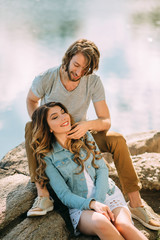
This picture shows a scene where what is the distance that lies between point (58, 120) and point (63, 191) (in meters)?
0.80

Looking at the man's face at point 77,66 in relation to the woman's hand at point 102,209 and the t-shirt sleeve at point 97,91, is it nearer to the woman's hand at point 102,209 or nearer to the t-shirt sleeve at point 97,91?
the t-shirt sleeve at point 97,91

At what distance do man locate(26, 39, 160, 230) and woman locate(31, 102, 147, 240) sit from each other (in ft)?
0.53

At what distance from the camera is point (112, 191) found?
2.89 meters

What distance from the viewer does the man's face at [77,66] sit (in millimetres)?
3164

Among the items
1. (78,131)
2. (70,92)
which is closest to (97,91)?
(70,92)

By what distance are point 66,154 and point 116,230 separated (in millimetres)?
1003

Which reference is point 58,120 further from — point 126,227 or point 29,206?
point 126,227

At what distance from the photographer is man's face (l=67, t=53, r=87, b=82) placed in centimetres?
316

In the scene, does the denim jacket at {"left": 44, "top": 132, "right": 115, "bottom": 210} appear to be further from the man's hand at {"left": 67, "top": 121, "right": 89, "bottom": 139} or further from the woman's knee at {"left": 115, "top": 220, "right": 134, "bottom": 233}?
the woman's knee at {"left": 115, "top": 220, "right": 134, "bottom": 233}

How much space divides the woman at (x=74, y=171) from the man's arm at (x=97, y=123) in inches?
3.8

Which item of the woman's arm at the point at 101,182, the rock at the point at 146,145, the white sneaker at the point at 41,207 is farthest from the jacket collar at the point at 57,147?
the rock at the point at 146,145

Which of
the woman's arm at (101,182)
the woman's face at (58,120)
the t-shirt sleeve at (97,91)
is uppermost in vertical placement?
the t-shirt sleeve at (97,91)

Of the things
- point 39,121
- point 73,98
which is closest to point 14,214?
point 39,121

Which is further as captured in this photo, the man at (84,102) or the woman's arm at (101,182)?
the man at (84,102)
